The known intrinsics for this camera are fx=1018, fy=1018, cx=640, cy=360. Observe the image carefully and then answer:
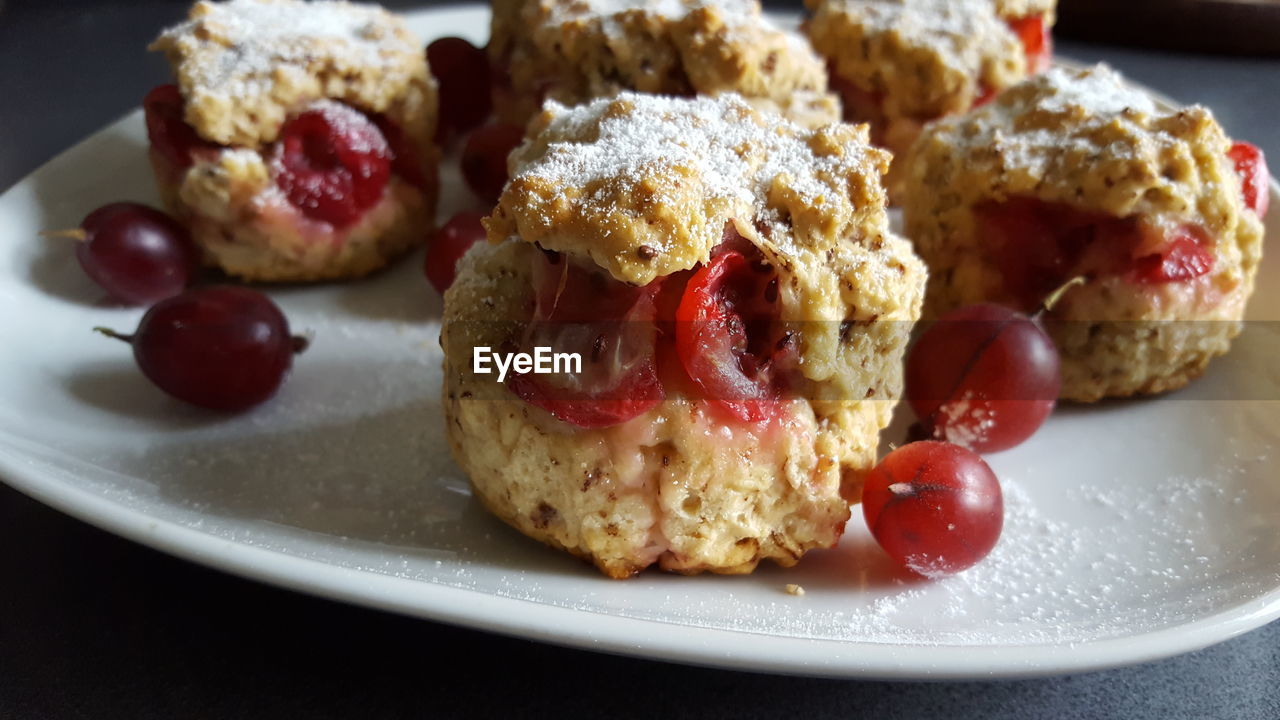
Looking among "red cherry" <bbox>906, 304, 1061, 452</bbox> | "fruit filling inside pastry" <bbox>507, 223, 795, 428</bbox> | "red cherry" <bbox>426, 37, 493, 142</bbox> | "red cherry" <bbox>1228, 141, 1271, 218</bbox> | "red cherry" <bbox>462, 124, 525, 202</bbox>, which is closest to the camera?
"fruit filling inside pastry" <bbox>507, 223, 795, 428</bbox>

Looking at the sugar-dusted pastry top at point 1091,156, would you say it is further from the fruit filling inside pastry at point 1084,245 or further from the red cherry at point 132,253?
the red cherry at point 132,253

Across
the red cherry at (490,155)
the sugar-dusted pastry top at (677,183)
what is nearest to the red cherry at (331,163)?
the red cherry at (490,155)

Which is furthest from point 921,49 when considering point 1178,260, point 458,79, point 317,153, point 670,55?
point 317,153

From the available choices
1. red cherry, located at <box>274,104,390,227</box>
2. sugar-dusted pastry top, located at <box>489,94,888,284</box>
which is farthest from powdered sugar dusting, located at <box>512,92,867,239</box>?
red cherry, located at <box>274,104,390,227</box>

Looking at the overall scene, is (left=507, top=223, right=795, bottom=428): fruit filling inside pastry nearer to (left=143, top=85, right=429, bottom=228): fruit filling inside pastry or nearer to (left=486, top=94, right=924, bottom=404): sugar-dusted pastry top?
(left=486, top=94, right=924, bottom=404): sugar-dusted pastry top

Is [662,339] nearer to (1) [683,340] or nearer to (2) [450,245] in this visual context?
(1) [683,340]

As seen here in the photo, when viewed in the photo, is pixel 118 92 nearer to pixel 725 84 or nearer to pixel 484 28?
pixel 484 28

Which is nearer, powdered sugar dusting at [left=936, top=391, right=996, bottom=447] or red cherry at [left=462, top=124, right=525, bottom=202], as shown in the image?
powdered sugar dusting at [left=936, top=391, right=996, bottom=447]
